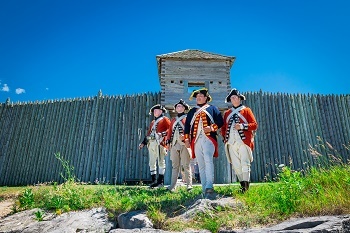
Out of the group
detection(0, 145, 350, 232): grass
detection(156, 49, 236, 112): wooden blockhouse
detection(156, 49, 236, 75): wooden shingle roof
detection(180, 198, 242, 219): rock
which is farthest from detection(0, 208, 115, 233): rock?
detection(156, 49, 236, 75): wooden shingle roof

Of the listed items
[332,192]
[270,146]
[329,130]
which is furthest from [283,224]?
[329,130]

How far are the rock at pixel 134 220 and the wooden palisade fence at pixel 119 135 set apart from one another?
24.3 ft

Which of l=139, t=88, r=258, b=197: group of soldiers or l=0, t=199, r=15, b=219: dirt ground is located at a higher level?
l=139, t=88, r=258, b=197: group of soldiers

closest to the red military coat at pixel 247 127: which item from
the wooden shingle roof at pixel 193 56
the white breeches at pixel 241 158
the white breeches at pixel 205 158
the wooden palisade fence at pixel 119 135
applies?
the white breeches at pixel 241 158

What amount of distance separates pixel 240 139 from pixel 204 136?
2.13ft

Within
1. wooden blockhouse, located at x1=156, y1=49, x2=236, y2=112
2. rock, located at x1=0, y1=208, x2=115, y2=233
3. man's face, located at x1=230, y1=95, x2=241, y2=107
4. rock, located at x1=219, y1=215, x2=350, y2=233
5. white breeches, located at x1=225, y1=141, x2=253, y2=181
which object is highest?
wooden blockhouse, located at x1=156, y1=49, x2=236, y2=112

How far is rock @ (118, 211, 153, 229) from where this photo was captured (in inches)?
172

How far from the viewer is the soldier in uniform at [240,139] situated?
5684 mm

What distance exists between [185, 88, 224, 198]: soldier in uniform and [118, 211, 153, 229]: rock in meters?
1.32

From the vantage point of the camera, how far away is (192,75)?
13.0 m

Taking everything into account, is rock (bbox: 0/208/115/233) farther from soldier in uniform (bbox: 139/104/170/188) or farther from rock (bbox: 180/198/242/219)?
soldier in uniform (bbox: 139/104/170/188)

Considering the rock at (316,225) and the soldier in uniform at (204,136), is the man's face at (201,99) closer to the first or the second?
the soldier in uniform at (204,136)

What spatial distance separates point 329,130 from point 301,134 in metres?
1.21

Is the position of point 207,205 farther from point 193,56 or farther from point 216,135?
point 193,56
